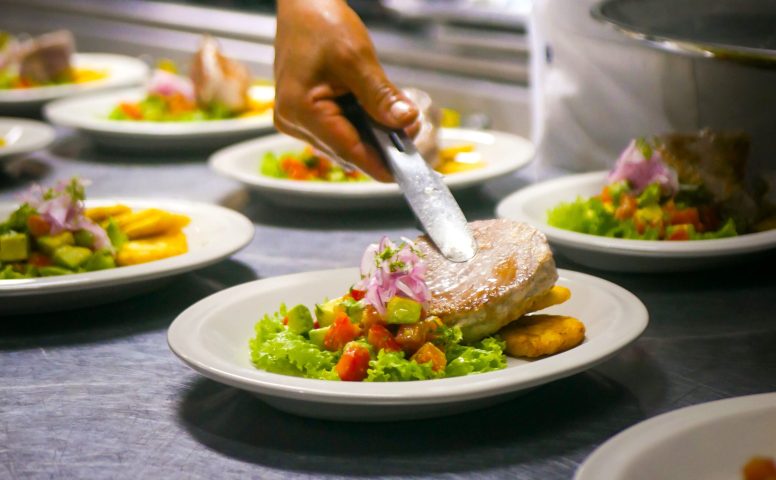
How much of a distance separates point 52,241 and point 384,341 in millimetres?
784

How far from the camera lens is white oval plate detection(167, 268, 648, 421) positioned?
1.28 meters

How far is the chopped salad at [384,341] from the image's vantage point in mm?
1416

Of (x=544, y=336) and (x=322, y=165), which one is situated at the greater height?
(x=544, y=336)

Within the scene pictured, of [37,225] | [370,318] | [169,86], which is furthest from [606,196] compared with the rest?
[169,86]

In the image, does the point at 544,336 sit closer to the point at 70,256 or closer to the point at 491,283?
the point at 491,283

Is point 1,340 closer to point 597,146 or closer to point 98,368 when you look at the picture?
point 98,368

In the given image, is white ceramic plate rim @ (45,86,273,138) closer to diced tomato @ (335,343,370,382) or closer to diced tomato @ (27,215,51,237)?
diced tomato @ (27,215,51,237)

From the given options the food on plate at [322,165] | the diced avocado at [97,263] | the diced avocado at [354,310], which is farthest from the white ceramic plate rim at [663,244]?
the diced avocado at [97,263]

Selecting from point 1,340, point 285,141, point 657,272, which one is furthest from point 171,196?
point 657,272

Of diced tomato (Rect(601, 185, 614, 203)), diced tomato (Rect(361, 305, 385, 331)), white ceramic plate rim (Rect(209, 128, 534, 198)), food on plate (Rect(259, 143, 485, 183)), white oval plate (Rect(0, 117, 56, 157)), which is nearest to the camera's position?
diced tomato (Rect(361, 305, 385, 331))

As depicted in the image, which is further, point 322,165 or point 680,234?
point 322,165

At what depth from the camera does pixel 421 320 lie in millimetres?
1474

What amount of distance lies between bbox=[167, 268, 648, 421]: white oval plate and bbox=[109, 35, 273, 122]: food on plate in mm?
1687

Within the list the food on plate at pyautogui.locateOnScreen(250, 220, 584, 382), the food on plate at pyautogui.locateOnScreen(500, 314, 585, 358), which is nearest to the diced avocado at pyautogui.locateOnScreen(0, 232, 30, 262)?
the food on plate at pyautogui.locateOnScreen(250, 220, 584, 382)
